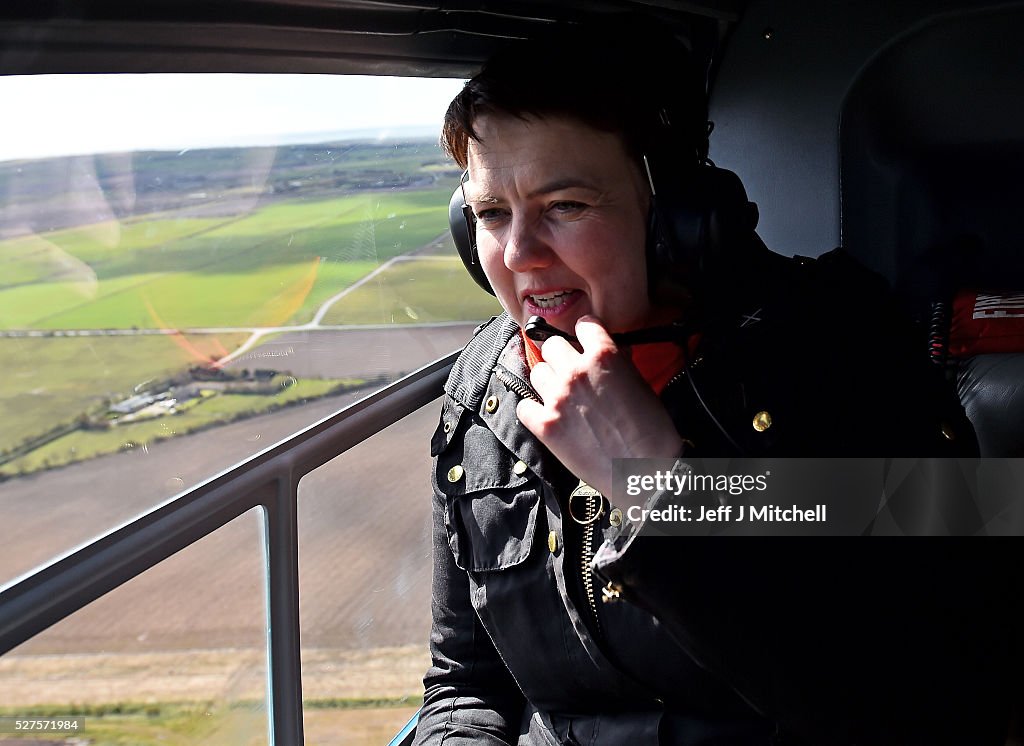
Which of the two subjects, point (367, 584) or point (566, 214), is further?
point (367, 584)

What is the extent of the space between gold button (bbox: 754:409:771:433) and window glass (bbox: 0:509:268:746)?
0.81 metres

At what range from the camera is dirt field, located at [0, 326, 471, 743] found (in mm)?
1133

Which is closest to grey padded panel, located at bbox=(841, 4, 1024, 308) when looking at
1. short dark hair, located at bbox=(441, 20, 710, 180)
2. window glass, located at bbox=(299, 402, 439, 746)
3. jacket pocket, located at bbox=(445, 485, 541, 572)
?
short dark hair, located at bbox=(441, 20, 710, 180)

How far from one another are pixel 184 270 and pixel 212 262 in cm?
7

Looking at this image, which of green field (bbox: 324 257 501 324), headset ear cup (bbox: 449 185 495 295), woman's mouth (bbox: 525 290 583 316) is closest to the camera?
woman's mouth (bbox: 525 290 583 316)

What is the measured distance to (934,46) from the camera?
2160 millimetres

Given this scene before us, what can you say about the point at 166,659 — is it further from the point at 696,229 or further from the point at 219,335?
the point at 696,229

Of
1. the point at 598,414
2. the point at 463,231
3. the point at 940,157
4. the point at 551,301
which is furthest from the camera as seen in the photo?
→ the point at 940,157

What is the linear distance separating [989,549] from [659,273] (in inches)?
22.0

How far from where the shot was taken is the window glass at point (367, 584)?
1698 mm

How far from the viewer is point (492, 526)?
1433 millimetres

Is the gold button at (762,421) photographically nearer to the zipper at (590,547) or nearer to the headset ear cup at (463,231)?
the zipper at (590,547)

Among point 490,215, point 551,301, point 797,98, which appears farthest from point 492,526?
point 797,98

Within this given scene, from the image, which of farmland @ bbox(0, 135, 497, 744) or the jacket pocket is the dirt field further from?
the jacket pocket
